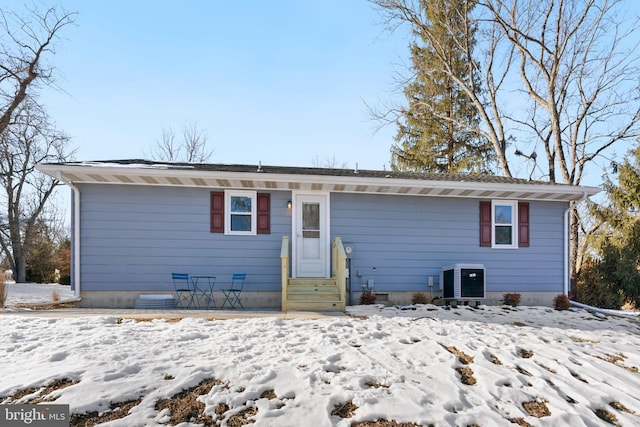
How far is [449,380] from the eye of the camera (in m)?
3.55

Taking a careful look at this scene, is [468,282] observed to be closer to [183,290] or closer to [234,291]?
[234,291]

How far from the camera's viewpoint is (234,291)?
769cm

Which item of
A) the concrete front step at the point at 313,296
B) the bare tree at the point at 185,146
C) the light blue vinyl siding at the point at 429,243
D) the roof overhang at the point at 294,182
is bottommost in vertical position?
the concrete front step at the point at 313,296

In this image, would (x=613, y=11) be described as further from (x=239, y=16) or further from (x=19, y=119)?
(x=19, y=119)

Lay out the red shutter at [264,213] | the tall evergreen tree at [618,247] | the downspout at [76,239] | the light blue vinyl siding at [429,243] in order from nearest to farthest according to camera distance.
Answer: the downspout at [76,239], the red shutter at [264,213], the light blue vinyl siding at [429,243], the tall evergreen tree at [618,247]

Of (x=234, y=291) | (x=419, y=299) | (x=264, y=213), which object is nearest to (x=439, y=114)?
(x=419, y=299)

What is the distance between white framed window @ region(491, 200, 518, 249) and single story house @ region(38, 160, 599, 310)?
24 millimetres

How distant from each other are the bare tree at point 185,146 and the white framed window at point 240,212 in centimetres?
1681

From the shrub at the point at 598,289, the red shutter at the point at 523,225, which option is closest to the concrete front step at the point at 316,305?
the red shutter at the point at 523,225

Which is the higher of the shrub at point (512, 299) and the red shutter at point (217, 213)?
the red shutter at point (217, 213)

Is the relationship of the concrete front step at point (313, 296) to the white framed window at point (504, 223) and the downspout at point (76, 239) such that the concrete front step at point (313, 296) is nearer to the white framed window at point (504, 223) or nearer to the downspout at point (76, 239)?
the white framed window at point (504, 223)

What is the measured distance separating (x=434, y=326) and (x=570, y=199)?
18.1ft

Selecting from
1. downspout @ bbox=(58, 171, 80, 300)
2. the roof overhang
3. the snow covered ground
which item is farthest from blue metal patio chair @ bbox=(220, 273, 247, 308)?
downspout @ bbox=(58, 171, 80, 300)

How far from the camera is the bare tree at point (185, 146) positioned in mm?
23344
